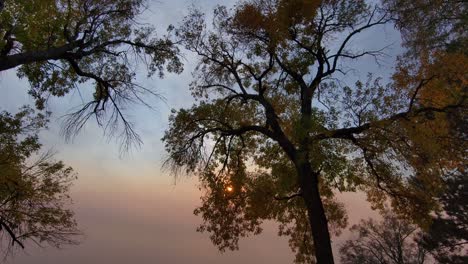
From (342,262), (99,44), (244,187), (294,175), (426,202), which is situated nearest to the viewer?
(99,44)

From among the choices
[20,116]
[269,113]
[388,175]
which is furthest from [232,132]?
[20,116]

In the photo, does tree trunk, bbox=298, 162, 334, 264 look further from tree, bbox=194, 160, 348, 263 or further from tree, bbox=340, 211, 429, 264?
tree, bbox=340, 211, 429, 264

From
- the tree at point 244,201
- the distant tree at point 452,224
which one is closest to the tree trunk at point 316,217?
the tree at point 244,201

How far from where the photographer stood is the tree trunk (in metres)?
13.0

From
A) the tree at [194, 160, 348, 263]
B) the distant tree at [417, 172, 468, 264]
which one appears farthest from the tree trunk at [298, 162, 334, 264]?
the distant tree at [417, 172, 468, 264]

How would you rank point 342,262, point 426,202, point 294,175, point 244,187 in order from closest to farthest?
point 426,202
point 294,175
point 244,187
point 342,262

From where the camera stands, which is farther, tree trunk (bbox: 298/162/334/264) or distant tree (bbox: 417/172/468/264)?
distant tree (bbox: 417/172/468/264)

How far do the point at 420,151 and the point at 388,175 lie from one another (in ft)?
7.33

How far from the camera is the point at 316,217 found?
13.5 m

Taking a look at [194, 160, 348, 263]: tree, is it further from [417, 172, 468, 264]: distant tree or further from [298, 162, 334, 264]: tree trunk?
[417, 172, 468, 264]: distant tree

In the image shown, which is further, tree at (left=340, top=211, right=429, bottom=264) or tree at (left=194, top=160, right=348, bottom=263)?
tree at (left=340, top=211, right=429, bottom=264)

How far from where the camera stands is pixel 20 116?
18.5 m

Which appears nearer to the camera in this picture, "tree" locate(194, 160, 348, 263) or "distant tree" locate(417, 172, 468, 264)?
"tree" locate(194, 160, 348, 263)

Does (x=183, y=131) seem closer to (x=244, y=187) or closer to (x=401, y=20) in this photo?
(x=244, y=187)
